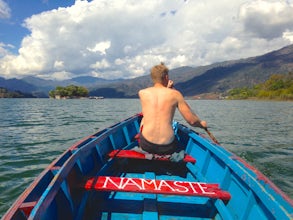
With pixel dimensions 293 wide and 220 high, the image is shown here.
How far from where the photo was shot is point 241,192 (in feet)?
13.6

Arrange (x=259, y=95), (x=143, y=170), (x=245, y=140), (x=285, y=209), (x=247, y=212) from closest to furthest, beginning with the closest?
(x=285, y=209) < (x=247, y=212) < (x=143, y=170) < (x=245, y=140) < (x=259, y=95)

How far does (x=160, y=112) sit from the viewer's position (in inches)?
212

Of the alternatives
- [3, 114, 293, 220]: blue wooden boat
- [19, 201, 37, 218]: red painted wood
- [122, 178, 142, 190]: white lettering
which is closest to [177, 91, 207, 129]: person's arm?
[3, 114, 293, 220]: blue wooden boat

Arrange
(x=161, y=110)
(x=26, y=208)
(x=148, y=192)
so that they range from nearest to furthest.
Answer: (x=26, y=208)
(x=148, y=192)
(x=161, y=110)

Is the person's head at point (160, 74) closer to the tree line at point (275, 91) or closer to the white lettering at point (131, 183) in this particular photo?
the white lettering at point (131, 183)

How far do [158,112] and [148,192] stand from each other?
1.82 metres

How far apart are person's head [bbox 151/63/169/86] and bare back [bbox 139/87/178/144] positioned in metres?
0.21

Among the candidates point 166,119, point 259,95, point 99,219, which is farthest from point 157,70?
point 259,95

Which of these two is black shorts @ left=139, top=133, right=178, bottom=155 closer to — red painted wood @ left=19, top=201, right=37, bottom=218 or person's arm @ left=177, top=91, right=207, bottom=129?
person's arm @ left=177, top=91, right=207, bottom=129

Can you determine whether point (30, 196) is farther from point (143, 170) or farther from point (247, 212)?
point (143, 170)

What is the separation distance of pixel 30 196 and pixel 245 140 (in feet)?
53.0

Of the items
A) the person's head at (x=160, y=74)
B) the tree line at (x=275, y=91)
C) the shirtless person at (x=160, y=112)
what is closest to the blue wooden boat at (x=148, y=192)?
the shirtless person at (x=160, y=112)

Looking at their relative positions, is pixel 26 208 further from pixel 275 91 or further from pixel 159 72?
pixel 275 91

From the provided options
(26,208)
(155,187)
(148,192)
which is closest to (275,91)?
(155,187)
